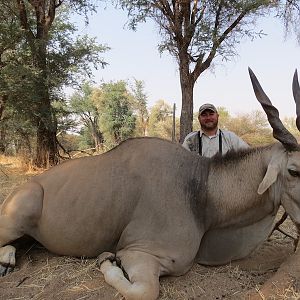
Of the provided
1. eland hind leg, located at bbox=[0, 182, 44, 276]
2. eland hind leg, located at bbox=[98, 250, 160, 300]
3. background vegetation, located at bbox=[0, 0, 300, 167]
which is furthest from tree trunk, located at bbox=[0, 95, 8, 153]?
eland hind leg, located at bbox=[98, 250, 160, 300]

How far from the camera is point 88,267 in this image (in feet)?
11.1

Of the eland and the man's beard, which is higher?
the man's beard

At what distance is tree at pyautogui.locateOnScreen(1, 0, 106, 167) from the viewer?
11.1 m

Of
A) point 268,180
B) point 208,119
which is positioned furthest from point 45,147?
point 268,180

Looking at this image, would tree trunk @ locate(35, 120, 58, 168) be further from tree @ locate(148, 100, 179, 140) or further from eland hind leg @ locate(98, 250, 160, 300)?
tree @ locate(148, 100, 179, 140)

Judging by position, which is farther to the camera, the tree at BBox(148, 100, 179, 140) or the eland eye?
the tree at BBox(148, 100, 179, 140)

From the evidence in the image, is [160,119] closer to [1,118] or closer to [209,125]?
[1,118]

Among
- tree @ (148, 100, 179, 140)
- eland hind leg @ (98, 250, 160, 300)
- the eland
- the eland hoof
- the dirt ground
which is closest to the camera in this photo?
eland hind leg @ (98, 250, 160, 300)

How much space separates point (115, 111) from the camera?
108 ft

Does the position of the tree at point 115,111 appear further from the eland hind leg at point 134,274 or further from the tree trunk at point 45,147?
the eland hind leg at point 134,274

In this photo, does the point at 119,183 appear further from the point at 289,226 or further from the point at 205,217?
the point at 289,226

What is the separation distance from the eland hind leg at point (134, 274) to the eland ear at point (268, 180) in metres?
0.90

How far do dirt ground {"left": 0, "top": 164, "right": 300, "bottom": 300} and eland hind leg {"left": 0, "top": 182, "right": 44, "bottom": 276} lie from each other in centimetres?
13

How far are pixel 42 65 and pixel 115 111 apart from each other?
21.7 metres
